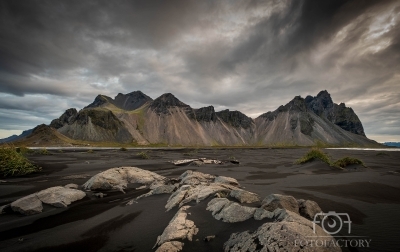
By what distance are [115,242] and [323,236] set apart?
6.67m

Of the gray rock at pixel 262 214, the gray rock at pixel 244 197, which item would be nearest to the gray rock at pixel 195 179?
the gray rock at pixel 244 197

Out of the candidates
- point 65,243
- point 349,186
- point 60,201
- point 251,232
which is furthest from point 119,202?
point 349,186

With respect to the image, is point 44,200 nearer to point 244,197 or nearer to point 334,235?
point 244,197

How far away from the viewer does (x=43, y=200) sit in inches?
395

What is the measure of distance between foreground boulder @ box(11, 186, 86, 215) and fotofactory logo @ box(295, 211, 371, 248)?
1178cm

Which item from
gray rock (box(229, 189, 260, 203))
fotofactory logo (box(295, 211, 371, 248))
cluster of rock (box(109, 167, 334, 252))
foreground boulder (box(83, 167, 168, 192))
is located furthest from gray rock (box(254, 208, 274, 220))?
foreground boulder (box(83, 167, 168, 192))

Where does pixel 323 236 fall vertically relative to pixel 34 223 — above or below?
above

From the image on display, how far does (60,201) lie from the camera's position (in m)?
10.2

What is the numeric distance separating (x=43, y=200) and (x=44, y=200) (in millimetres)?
43

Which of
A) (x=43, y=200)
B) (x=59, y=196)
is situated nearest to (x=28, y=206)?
(x=43, y=200)

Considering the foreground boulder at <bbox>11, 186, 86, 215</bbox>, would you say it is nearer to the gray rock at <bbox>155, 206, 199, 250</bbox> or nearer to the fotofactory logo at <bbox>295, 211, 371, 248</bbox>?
the gray rock at <bbox>155, 206, 199, 250</bbox>

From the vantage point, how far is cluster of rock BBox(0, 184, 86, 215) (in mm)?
9133

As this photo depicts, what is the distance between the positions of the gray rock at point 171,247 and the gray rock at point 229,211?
196cm

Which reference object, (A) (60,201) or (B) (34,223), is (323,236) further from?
(A) (60,201)
